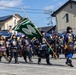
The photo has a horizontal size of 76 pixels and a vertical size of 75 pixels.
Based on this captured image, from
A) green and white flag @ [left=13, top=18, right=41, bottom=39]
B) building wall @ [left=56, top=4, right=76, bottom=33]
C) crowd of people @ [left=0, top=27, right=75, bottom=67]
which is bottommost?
crowd of people @ [left=0, top=27, right=75, bottom=67]

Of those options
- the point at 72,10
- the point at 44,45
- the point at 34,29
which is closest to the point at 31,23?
the point at 34,29

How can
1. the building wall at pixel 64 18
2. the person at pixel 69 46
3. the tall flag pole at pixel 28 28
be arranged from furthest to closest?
the building wall at pixel 64 18 < the tall flag pole at pixel 28 28 < the person at pixel 69 46

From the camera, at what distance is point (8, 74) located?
38.3 ft

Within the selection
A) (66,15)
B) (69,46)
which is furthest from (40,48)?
(66,15)

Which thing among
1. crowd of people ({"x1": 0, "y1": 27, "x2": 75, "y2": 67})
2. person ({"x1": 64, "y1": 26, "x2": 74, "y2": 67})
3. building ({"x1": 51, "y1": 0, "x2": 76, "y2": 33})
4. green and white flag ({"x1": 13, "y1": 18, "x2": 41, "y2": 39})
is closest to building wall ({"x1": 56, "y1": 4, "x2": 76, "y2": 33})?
building ({"x1": 51, "y1": 0, "x2": 76, "y2": 33})

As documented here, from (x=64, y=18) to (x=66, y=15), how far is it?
2.56 ft

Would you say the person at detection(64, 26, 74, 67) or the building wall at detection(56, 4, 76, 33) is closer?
the person at detection(64, 26, 74, 67)

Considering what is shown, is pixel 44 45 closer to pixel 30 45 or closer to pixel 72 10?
pixel 30 45

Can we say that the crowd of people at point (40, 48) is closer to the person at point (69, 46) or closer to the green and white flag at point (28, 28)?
the person at point (69, 46)

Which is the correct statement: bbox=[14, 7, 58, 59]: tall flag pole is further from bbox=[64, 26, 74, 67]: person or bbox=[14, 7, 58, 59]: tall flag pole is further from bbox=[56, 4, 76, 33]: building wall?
bbox=[56, 4, 76, 33]: building wall

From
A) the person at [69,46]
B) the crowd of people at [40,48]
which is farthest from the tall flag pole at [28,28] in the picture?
the person at [69,46]

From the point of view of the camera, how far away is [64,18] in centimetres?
5409

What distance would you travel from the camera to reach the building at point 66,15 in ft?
171

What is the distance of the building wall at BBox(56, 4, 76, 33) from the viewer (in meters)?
52.1
